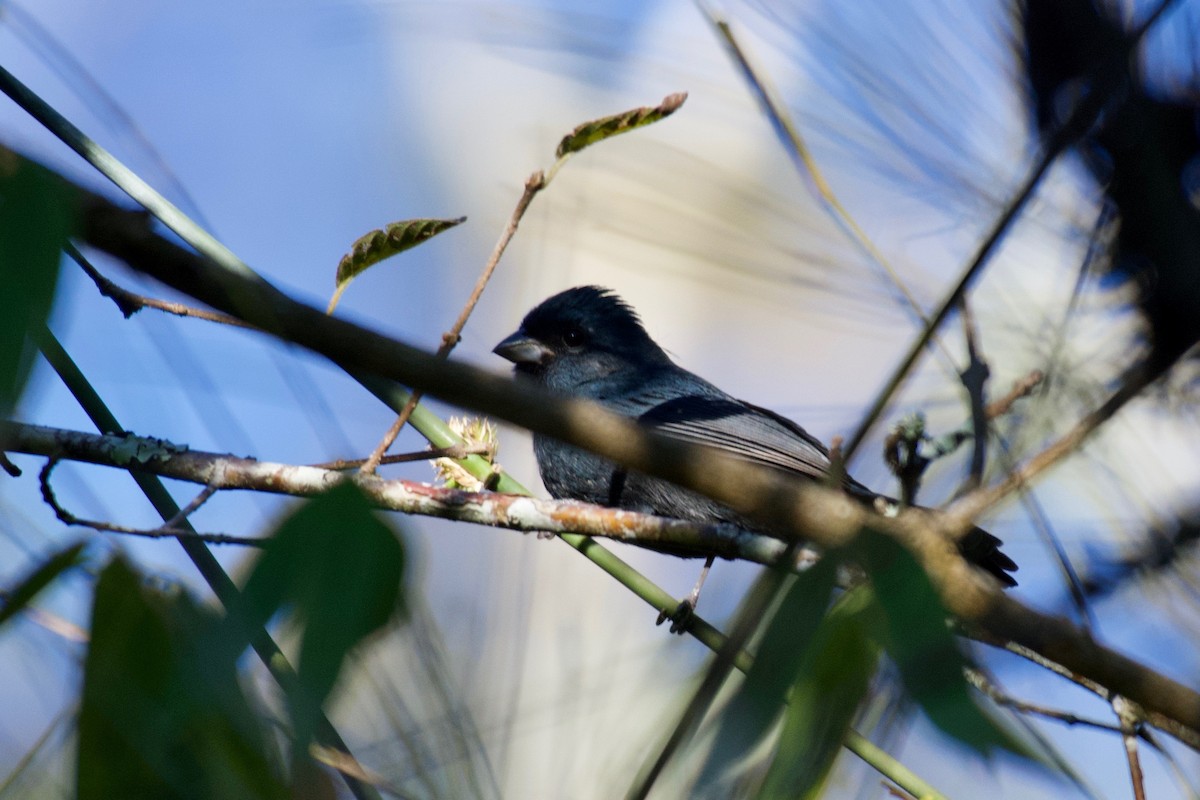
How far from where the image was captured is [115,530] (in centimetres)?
160

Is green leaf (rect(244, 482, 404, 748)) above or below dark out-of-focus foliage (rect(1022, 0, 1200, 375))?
below

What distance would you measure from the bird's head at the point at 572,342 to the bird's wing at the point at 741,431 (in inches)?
21.2

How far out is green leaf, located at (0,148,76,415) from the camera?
3.36 ft

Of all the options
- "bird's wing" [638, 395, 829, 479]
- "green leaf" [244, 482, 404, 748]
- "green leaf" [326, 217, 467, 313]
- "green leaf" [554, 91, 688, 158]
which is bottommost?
"green leaf" [244, 482, 404, 748]

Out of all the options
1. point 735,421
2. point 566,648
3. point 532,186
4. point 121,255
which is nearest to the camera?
point 121,255

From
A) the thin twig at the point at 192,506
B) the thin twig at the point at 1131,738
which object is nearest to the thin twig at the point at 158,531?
the thin twig at the point at 192,506

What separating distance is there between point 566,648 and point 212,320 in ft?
3.47

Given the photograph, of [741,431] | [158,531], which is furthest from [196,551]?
[741,431]

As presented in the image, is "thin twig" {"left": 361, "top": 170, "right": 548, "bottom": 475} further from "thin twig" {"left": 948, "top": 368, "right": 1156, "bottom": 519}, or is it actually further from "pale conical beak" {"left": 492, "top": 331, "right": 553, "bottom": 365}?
"pale conical beak" {"left": 492, "top": 331, "right": 553, "bottom": 365}

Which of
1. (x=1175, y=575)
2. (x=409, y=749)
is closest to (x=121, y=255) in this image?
(x=409, y=749)

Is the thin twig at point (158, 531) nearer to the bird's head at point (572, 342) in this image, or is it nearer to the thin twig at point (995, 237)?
the thin twig at point (995, 237)

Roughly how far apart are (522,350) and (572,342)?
0.84 ft

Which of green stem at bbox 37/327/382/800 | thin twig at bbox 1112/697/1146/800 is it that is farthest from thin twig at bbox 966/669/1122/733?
green stem at bbox 37/327/382/800

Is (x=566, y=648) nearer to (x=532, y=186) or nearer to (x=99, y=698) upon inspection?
(x=532, y=186)
